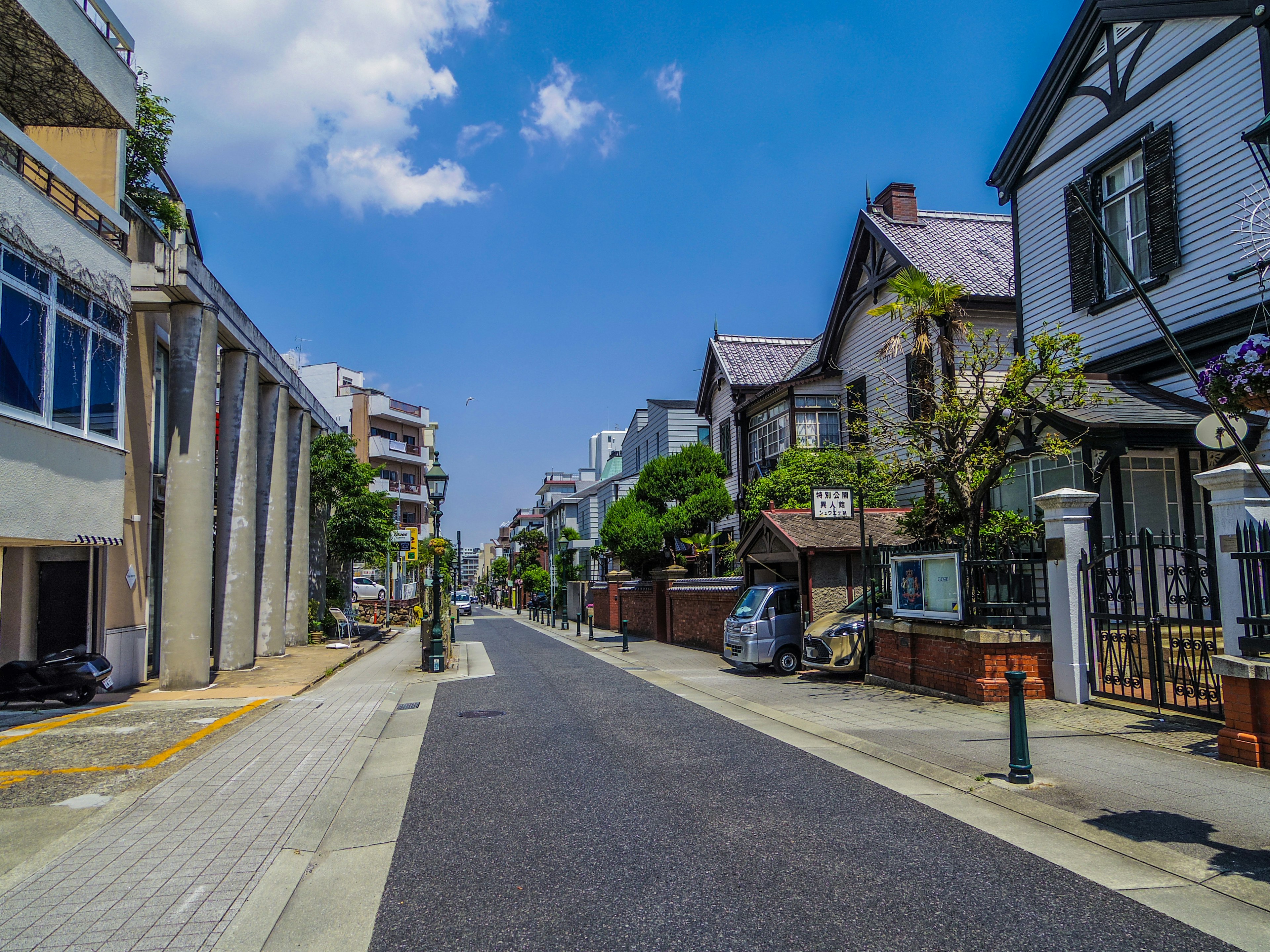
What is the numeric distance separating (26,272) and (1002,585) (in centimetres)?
1393

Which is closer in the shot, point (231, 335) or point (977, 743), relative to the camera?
point (977, 743)

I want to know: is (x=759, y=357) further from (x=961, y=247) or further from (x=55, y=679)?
(x=55, y=679)

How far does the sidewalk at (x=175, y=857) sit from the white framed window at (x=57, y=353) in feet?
17.4

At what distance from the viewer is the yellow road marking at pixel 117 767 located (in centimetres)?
831

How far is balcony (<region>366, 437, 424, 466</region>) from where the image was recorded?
60.7 m

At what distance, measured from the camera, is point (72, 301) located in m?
12.5

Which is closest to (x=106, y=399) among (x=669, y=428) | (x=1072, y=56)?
(x=1072, y=56)

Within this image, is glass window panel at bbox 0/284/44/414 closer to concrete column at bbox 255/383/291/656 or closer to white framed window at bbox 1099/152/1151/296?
concrete column at bbox 255/383/291/656

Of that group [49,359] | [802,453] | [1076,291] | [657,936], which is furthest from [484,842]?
[802,453]

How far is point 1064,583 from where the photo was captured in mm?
10875

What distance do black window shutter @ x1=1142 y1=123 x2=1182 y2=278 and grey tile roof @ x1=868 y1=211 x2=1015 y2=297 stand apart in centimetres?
647

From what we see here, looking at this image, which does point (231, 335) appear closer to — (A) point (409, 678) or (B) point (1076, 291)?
Result: (A) point (409, 678)

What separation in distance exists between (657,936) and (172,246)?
15.5m

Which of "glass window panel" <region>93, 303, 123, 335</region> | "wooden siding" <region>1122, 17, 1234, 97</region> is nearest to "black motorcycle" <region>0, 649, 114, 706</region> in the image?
"glass window panel" <region>93, 303, 123, 335</region>
